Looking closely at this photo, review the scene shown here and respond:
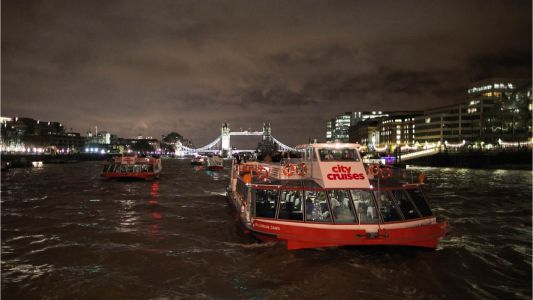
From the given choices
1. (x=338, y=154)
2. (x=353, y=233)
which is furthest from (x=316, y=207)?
(x=338, y=154)

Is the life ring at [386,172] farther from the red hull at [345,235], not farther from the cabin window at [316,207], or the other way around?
the cabin window at [316,207]

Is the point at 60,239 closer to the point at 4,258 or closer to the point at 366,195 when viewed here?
the point at 4,258

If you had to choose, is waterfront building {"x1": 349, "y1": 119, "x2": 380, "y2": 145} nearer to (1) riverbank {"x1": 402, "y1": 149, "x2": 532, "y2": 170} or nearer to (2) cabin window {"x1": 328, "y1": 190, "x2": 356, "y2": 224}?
(1) riverbank {"x1": 402, "y1": 149, "x2": 532, "y2": 170}

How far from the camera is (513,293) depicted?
35.9ft

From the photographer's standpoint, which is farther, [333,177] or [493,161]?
[493,161]

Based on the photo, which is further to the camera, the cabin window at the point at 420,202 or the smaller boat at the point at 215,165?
the smaller boat at the point at 215,165

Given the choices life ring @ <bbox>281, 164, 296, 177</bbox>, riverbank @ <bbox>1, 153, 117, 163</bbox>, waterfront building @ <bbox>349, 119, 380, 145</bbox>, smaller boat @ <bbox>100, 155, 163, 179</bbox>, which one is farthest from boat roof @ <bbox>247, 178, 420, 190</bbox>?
waterfront building @ <bbox>349, 119, 380, 145</bbox>

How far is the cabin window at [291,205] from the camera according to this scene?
14047 millimetres

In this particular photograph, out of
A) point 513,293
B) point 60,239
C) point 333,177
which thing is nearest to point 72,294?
point 60,239

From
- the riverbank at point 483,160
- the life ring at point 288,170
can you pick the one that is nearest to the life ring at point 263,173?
the life ring at point 288,170

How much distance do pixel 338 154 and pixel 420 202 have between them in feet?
11.3

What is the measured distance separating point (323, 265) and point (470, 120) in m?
130

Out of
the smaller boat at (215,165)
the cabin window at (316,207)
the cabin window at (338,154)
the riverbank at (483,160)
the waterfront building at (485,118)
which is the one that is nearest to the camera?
the cabin window at (316,207)

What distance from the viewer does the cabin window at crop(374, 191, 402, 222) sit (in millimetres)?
13672
